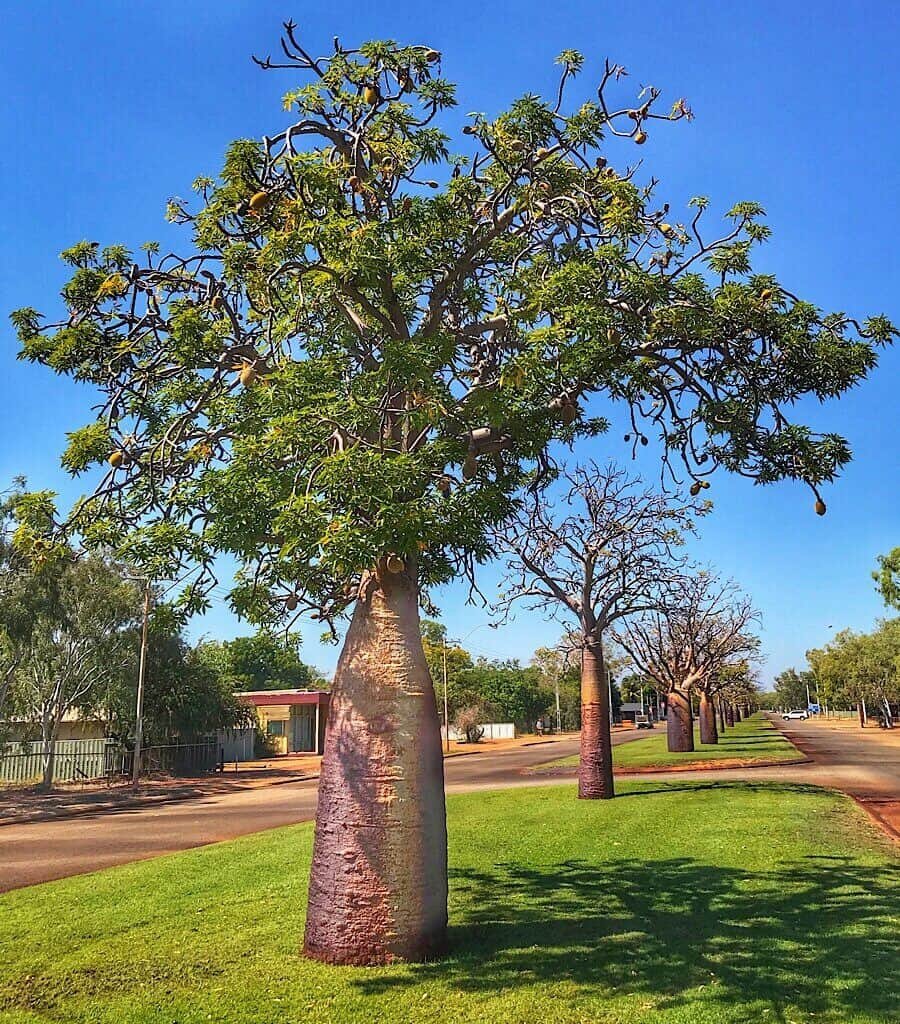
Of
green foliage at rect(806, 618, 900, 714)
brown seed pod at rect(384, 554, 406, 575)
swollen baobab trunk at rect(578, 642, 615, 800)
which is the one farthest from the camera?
green foliage at rect(806, 618, 900, 714)

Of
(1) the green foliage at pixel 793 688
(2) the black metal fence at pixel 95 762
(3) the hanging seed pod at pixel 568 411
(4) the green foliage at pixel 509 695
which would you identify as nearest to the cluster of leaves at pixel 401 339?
(3) the hanging seed pod at pixel 568 411

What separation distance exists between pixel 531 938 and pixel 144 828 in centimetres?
1375

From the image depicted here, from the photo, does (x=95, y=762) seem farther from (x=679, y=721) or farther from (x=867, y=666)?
(x=867, y=666)

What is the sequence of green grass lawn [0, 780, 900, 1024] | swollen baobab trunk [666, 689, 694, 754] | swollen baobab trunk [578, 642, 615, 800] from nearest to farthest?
green grass lawn [0, 780, 900, 1024], swollen baobab trunk [578, 642, 615, 800], swollen baobab trunk [666, 689, 694, 754]

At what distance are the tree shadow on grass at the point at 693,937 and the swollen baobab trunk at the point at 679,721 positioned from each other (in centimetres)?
2257

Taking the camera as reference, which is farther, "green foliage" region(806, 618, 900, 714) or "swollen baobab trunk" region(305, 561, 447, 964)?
"green foliage" region(806, 618, 900, 714)

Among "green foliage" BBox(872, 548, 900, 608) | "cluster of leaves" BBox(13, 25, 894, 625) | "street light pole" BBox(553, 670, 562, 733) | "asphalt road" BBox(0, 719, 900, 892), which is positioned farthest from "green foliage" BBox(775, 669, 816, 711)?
"cluster of leaves" BBox(13, 25, 894, 625)

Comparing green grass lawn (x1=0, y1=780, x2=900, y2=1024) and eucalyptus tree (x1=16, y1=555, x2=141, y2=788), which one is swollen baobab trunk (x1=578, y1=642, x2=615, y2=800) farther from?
eucalyptus tree (x1=16, y1=555, x2=141, y2=788)

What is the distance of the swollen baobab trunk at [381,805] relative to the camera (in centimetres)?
687

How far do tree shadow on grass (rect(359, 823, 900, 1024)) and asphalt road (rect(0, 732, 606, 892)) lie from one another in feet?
21.9

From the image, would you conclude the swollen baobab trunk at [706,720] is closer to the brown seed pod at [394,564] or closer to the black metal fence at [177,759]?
the black metal fence at [177,759]

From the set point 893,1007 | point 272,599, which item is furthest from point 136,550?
point 893,1007

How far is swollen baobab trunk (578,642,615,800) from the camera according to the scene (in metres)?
18.1

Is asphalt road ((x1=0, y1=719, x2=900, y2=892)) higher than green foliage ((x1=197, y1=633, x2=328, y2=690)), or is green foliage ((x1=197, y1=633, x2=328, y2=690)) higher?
green foliage ((x1=197, y1=633, x2=328, y2=690))
